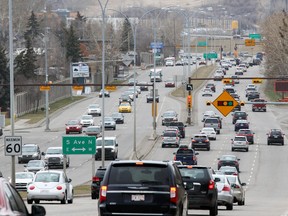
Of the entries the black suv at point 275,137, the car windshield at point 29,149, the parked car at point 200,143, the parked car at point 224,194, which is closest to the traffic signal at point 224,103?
the car windshield at point 29,149

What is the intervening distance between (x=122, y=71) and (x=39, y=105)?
5159cm

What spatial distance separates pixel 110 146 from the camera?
72.6m

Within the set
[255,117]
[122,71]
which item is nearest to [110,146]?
[255,117]

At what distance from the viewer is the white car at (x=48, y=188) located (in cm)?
3675

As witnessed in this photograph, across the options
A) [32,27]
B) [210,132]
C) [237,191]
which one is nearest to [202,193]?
[237,191]

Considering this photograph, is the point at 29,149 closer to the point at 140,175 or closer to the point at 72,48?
the point at 140,175

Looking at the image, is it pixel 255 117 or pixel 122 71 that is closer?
pixel 255 117

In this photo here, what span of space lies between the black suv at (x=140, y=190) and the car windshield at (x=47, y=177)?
53.1ft

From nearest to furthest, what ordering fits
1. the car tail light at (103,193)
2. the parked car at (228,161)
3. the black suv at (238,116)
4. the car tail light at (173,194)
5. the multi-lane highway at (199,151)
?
the car tail light at (173,194) < the car tail light at (103,193) < the multi-lane highway at (199,151) < the parked car at (228,161) < the black suv at (238,116)

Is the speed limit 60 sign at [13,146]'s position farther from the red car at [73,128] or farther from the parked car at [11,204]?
the red car at [73,128]

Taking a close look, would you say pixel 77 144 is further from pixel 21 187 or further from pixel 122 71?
pixel 122 71

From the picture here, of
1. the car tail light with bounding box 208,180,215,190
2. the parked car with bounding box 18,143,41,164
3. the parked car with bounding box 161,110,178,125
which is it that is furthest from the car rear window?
the parked car with bounding box 161,110,178,125

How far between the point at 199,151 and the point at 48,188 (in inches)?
1715

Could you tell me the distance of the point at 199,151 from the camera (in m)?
80.0
